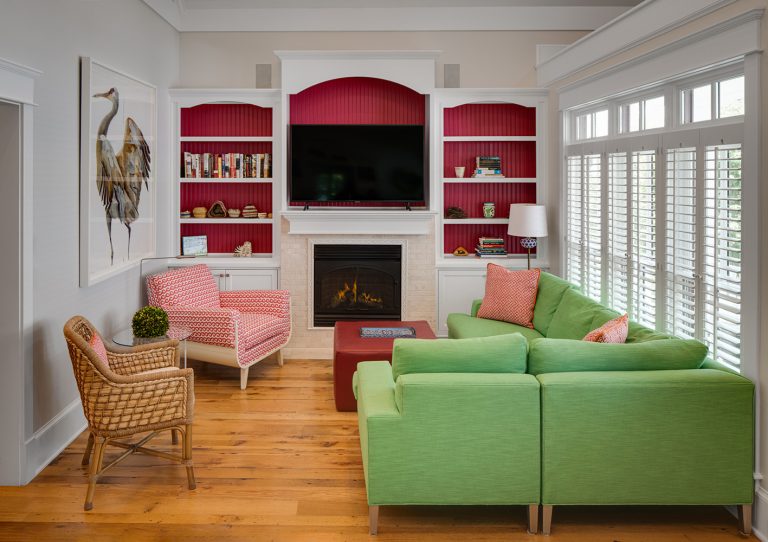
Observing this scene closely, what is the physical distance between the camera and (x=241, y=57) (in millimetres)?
7012

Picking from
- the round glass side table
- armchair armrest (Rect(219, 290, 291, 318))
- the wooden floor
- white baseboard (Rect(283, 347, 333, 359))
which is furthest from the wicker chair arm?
white baseboard (Rect(283, 347, 333, 359))

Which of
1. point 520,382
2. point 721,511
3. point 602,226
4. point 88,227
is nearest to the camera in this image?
point 520,382

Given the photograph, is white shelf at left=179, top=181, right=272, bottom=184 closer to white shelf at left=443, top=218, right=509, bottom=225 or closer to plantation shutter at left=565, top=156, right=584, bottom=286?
white shelf at left=443, top=218, right=509, bottom=225

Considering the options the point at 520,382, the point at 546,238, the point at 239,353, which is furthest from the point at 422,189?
the point at 520,382

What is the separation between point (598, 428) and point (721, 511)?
2.85 ft

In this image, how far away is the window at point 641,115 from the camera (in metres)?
4.69

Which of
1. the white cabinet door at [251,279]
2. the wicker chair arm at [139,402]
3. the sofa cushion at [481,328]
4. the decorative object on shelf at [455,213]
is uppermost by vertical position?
the decorative object on shelf at [455,213]

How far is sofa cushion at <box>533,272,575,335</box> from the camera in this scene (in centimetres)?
555

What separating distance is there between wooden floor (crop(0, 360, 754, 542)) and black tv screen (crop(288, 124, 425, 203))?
9.12 ft

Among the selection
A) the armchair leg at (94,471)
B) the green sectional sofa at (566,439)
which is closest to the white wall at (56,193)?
the armchair leg at (94,471)

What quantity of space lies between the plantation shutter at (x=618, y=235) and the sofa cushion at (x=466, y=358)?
1.97 meters

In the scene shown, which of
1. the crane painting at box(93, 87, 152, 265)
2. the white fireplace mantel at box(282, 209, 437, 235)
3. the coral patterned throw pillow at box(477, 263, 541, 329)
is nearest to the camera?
the crane painting at box(93, 87, 152, 265)

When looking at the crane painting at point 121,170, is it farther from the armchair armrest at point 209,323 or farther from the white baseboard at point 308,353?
the white baseboard at point 308,353

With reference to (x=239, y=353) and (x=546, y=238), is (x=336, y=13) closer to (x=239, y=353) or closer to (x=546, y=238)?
(x=546, y=238)
